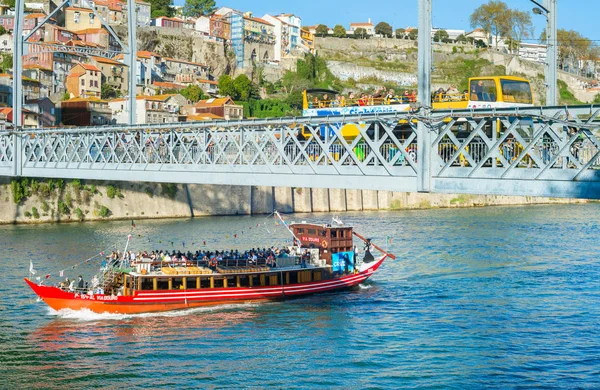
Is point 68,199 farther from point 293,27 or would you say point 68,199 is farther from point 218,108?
point 293,27

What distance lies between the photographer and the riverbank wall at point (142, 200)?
6316 cm

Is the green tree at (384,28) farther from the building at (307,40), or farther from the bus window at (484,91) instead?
the bus window at (484,91)

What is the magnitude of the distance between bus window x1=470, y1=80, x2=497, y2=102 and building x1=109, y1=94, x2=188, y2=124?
55.1 meters

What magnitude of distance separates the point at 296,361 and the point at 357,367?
1.93m

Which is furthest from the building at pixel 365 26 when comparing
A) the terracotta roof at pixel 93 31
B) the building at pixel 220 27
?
the terracotta roof at pixel 93 31

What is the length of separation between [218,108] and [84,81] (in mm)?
15047

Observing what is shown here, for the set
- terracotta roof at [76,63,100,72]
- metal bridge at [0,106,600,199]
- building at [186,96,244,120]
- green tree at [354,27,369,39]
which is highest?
green tree at [354,27,369,39]

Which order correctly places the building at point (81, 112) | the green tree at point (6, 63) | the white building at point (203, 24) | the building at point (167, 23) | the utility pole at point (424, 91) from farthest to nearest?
the white building at point (203, 24)
the building at point (167, 23)
the green tree at point (6, 63)
the building at point (81, 112)
the utility pole at point (424, 91)

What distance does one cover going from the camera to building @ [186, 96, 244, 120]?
93312 mm

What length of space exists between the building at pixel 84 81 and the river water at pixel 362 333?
4598 centimetres

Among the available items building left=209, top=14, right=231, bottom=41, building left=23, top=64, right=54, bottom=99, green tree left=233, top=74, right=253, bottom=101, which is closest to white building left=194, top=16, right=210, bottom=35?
building left=209, top=14, right=231, bottom=41

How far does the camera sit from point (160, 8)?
138 metres

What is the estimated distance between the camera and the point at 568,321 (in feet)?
97.8

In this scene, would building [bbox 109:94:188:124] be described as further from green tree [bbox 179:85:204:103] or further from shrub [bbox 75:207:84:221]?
shrub [bbox 75:207:84:221]
